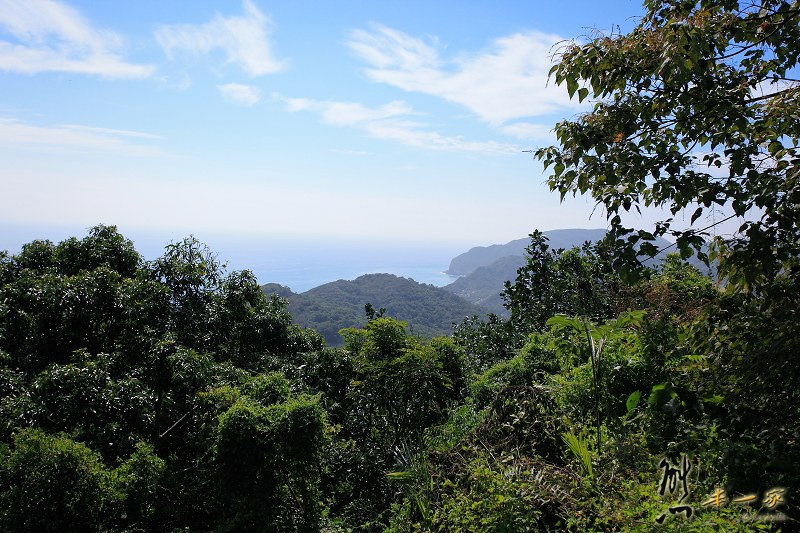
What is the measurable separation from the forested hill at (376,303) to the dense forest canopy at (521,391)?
41.8 m

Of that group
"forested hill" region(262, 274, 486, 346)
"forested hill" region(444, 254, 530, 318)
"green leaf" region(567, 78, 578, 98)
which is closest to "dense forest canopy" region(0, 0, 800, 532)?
"green leaf" region(567, 78, 578, 98)

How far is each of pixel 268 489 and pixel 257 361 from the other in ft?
16.1

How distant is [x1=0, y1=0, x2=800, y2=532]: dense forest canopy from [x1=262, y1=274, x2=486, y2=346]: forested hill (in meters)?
41.8

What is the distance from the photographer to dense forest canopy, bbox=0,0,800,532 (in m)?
2.68

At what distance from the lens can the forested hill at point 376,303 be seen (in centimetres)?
5641

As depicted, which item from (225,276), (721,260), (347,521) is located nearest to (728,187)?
(721,260)

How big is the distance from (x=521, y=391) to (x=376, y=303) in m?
72.2

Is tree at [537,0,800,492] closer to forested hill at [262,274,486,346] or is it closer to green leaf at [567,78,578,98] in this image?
green leaf at [567,78,578,98]

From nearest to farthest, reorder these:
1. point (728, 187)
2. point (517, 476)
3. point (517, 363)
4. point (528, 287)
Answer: point (728, 187) → point (517, 476) → point (517, 363) → point (528, 287)

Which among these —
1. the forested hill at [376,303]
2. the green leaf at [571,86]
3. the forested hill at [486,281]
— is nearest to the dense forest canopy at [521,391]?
the green leaf at [571,86]

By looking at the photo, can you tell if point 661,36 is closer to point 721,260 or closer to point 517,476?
point 721,260

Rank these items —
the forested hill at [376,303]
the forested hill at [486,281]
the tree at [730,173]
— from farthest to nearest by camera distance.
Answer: the forested hill at [486,281], the forested hill at [376,303], the tree at [730,173]

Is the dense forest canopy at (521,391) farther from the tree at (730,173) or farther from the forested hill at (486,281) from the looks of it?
A: the forested hill at (486,281)

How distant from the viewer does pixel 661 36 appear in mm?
3004
